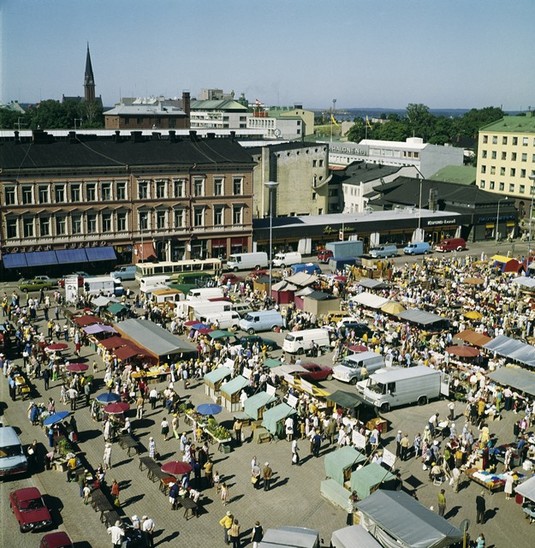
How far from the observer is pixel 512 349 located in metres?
42.3

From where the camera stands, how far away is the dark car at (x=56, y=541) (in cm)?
2252

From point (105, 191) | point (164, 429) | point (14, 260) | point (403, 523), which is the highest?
point (105, 191)

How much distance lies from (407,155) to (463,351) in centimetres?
7802

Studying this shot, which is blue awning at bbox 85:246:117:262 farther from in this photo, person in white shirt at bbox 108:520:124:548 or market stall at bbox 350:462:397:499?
person in white shirt at bbox 108:520:124:548

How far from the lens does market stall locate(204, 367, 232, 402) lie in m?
37.4

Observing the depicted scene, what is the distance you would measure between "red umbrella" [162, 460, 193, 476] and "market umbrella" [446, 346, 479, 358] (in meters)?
20.2

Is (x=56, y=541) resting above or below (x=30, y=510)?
above

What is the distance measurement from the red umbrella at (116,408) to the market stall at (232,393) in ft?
16.2

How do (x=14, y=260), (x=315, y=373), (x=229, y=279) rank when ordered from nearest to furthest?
(x=315, y=373)
(x=229, y=279)
(x=14, y=260)

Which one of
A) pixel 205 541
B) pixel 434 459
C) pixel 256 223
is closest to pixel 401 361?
pixel 434 459

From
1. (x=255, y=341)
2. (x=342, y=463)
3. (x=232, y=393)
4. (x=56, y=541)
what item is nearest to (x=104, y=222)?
(x=255, y=341)

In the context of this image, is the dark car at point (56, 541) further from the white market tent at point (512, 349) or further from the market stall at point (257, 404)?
the white market tent at point (512, 349)

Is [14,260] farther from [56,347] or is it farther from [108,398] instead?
[108,398]

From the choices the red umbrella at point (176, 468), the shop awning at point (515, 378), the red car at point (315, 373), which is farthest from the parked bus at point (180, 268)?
the red umbrella at point (176, 468)
